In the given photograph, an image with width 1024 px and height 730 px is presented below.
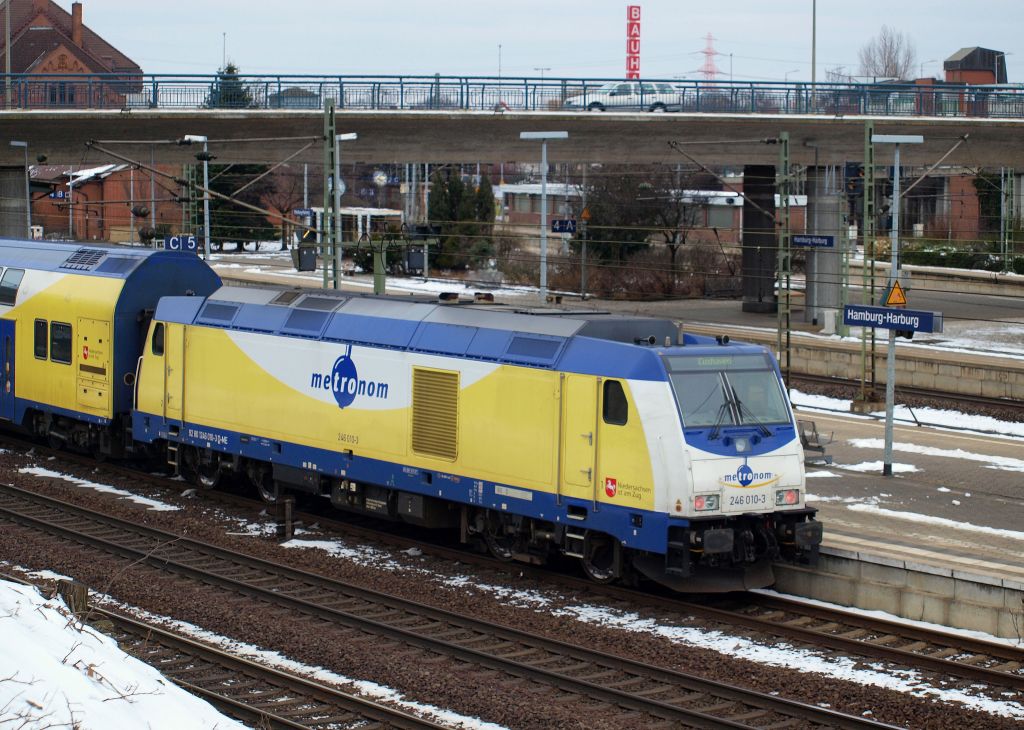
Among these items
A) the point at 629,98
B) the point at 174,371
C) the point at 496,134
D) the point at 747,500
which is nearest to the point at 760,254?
the point at 629,98

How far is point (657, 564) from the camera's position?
14250mm

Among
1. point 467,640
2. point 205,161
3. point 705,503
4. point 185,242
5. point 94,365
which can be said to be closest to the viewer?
point 467,640

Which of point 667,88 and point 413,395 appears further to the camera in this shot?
point 667,88

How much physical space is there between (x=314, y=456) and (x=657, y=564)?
5984mm

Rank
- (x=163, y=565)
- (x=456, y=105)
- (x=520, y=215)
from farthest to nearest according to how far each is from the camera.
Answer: (x=520, y=215), (x=456, y=105), (x=163, y=565)

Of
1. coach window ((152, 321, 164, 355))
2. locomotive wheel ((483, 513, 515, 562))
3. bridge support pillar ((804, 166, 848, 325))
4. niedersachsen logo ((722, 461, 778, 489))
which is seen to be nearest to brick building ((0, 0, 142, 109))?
bridge support pillar ((804, 166, 848, 325))

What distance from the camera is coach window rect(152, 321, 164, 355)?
68.6 ft

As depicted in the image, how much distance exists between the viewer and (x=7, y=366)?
79.4ft

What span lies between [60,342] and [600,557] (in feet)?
40.5

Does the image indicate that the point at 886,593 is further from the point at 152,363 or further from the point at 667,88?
the point at 667,88

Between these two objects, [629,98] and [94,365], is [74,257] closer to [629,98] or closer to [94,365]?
[94,365]

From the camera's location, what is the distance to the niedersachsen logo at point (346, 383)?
17.2 metres

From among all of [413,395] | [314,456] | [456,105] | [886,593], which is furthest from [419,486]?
[456,105]

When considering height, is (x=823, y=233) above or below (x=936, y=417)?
above
